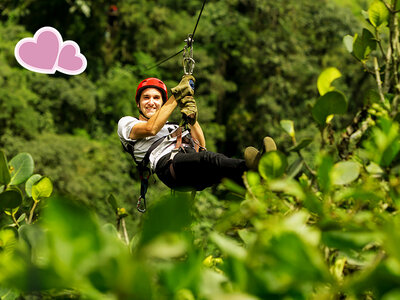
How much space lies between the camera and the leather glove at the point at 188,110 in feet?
5.81

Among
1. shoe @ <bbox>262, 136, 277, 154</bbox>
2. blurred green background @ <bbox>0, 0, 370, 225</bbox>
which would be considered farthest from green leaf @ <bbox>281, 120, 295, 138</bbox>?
blurred green background @ <bbox>0, 0, 370, 225</bbox>

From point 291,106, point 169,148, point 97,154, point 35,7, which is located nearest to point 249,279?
point 169,148

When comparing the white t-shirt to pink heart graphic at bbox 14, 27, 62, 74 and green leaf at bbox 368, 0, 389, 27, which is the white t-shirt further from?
green leaf at bbox 368, 0, 389, 27

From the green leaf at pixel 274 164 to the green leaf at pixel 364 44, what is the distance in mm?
468

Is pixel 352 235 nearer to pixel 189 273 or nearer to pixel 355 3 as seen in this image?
pixel 189 273

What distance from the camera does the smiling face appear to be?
2131 millimetres

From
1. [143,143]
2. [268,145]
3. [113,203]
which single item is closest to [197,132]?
[143,143]

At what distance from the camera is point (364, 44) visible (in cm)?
Result: 91

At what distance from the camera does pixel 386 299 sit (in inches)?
11.3

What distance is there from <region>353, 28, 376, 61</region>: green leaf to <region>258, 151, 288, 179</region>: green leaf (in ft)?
1.54

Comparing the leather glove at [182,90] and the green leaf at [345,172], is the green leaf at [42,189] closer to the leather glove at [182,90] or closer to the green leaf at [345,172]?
the green leaf at [345,172]

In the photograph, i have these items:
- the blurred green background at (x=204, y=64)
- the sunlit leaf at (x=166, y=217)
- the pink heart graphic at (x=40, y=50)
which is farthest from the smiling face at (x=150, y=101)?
the blurred green background at (x=204, y=64)

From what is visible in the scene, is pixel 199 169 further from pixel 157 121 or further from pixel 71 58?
pixel 71 58

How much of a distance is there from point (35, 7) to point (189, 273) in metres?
17.2
